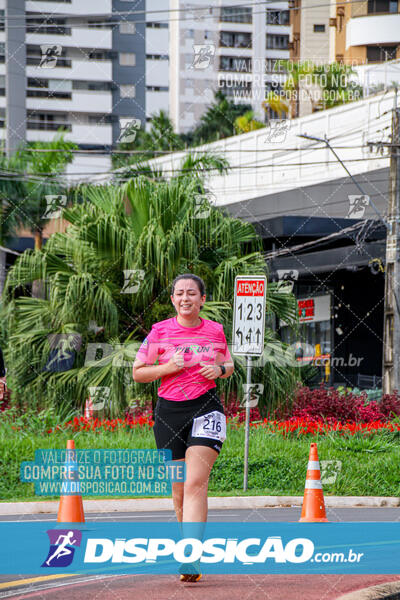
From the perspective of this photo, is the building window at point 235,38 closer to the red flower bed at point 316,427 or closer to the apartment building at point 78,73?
the apartment building at point 78,73

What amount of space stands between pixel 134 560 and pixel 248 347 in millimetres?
6846

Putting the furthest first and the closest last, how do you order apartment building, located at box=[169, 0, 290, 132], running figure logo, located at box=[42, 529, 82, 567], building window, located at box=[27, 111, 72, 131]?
apartment building, located at box=[169, 0, 290, 132]
building window, located at box=[27, 111, 72, 131]
running figure logo, located at box=[42, 529, 82, 567]

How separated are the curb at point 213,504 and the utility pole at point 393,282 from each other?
7.47m

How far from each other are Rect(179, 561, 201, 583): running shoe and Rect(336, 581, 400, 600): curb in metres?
0.90

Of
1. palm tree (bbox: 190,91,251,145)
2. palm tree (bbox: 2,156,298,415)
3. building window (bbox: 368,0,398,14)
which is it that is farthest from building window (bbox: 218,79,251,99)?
palm tree (bbox: 2,156,298,415)

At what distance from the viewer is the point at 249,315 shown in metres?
14.1

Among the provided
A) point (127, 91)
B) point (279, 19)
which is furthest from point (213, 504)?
point (279, 19)

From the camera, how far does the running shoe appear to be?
641cm

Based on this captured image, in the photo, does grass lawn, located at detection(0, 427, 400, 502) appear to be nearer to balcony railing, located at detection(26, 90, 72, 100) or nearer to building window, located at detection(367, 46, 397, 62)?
building window, located at detection(367, 46, 397, 62)

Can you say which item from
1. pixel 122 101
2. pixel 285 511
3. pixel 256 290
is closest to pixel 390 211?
pixel 256 290

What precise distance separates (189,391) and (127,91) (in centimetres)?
9578

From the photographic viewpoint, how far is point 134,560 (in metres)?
7.27

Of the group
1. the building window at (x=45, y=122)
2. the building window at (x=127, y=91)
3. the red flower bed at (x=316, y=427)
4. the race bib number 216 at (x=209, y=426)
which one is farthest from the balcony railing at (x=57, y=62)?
the race bib number 216 at (x=209, y=426)

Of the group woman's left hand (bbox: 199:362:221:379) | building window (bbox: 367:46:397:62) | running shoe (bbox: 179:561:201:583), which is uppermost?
building window (bbox: 367:46:397:62)
